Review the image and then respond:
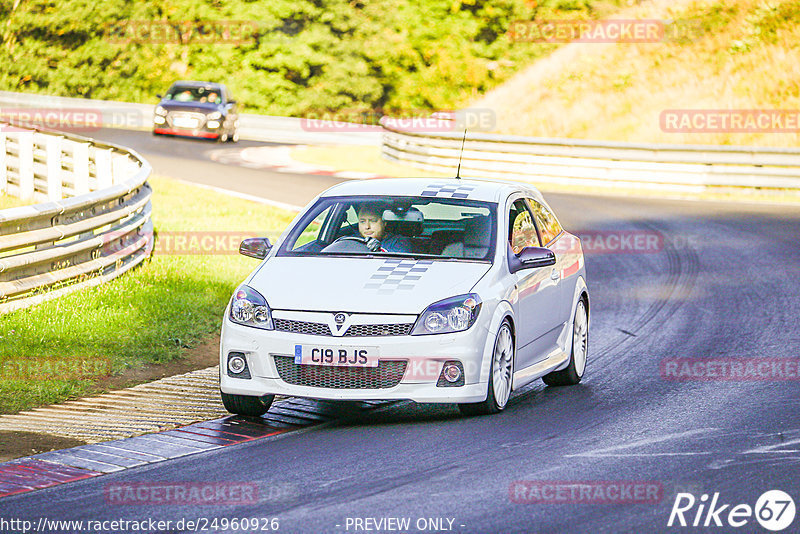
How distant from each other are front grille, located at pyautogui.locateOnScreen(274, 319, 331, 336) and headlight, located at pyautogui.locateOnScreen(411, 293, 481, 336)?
→ 560 millimetres

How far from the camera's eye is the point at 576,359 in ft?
34.1

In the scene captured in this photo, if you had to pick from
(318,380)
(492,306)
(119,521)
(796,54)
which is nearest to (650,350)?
(492,306)

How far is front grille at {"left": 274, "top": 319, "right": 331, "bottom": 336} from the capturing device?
8258mm

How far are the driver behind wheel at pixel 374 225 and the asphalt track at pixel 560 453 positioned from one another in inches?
47.1

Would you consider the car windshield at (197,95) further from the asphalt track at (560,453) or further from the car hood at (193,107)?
the asphalt track at (560,453)

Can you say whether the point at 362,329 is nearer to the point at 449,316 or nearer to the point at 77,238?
the point at 449,316

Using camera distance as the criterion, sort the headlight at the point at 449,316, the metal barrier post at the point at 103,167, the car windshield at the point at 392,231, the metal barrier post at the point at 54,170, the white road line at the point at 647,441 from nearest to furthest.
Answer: the white road line at the point at 647,441 → the headlight at the point at 449,316 → the car windshield at the point at 392,231 → the metal barrier post at the point at 103,167 → the metal barrier post at the point at 54,170

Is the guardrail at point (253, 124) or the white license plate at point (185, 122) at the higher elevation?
the white license plate at point (185, 122)

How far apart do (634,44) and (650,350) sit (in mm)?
32458

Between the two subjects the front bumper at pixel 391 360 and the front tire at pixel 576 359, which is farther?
the front tire at pixel 576 359

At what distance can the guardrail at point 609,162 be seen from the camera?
2694cm

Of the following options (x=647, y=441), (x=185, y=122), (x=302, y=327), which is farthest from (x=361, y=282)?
(x=185, y=122)

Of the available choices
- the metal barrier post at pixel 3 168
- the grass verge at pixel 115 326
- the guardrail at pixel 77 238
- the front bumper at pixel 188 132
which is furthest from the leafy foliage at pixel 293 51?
the grass verge at pixel 115 326

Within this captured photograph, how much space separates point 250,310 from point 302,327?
428mm
